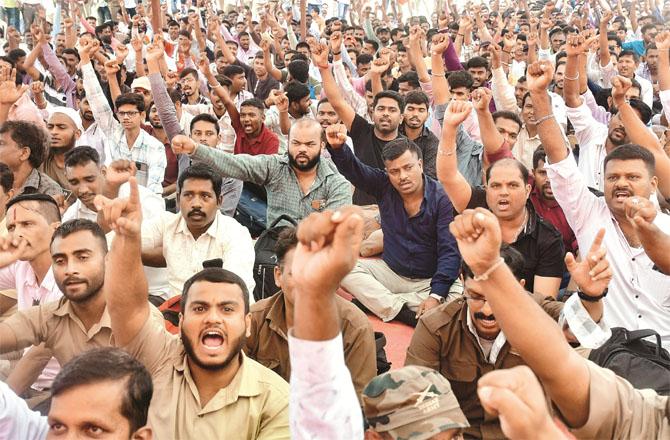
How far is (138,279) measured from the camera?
2234 millimetres

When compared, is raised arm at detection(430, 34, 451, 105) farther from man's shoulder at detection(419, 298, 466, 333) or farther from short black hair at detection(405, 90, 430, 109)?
man's shoulder at detection(419, 298, 466, 333)

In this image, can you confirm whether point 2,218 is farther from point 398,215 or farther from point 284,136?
point 284,136

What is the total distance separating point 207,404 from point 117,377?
474 mm

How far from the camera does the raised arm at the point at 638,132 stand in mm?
3916

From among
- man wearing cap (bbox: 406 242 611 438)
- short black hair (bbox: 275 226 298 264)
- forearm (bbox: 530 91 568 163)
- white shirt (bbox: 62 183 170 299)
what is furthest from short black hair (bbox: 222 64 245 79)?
man wearing cap (bbox: 406 242 611 438)

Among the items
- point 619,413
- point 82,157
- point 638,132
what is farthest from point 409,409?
point 82,157

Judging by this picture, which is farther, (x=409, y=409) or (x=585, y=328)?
(x=585, y=328)

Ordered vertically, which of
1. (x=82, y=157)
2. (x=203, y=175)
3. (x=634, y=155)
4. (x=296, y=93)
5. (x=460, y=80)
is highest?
(x=296, y=93)

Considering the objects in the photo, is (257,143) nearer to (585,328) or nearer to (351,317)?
(351,317)

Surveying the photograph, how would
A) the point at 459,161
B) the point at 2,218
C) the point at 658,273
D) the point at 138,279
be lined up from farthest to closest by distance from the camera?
the point at 459,161 → the point at 2,218 → the point at 658,273 → the point at 138,279

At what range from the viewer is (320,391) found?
1.50 metres

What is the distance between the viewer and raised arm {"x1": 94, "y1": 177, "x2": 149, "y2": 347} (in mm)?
2111

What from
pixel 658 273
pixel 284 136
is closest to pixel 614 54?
pixel 284 136

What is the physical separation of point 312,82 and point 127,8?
19.9 feet
